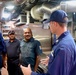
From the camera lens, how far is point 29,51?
13.3 feet

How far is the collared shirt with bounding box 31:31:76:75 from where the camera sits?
1841 mm

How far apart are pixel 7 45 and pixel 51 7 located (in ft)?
A: 5.61

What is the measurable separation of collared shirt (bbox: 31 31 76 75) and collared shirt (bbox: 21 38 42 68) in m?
2.14

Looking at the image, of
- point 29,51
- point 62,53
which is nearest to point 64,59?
point 62,53

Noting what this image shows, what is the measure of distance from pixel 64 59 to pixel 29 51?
226 cm

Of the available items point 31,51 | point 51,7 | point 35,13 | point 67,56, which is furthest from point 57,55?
point 35,13

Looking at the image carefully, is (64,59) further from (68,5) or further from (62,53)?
(68,5)

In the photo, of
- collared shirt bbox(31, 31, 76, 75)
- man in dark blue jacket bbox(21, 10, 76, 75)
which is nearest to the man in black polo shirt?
man in dark blue jacket bbox(21, 10, 76, 75)

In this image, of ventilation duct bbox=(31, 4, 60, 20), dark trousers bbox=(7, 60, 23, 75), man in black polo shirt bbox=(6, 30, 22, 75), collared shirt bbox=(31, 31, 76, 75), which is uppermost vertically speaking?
ventilation duct bbox=(31, 4, 60, 20)

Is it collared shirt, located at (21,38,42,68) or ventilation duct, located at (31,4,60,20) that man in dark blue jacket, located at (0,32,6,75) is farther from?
ventilation duct, located at (31,4,60,20)

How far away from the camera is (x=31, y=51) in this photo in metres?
4.05

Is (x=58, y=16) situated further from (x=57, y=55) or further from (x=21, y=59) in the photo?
(x=21, y=59)

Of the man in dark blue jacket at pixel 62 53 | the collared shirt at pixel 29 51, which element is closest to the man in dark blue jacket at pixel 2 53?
the collared shirt at pixel 29 51

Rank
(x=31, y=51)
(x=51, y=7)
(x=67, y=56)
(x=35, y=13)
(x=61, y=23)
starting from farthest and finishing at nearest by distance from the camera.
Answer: (x=35, y=13), (x=51, y=7), (x=31, y=51), (x=61, y=23), (x=67, y=56)
